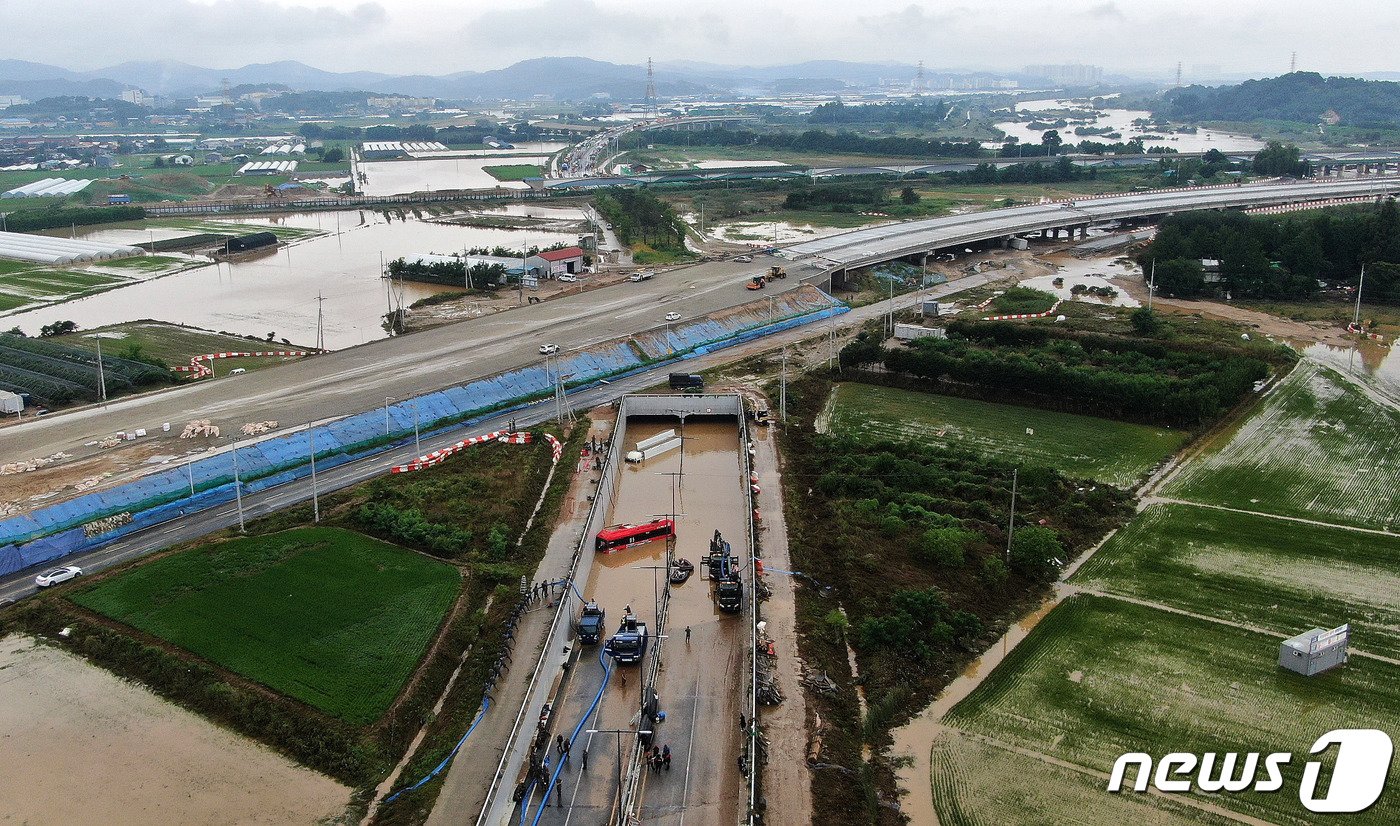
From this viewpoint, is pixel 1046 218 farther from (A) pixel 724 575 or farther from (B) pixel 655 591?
(B) pixel 655 591

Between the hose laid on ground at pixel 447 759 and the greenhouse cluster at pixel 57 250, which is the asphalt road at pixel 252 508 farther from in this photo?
the greenhouse cluster at pixel 57 250

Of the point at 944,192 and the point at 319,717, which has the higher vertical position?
the point at 944,192

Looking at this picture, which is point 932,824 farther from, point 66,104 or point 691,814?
point 66,104

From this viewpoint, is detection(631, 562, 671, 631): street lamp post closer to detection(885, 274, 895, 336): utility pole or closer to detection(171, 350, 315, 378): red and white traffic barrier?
detection(171, 350, 315, 378): red and white traffic barrier

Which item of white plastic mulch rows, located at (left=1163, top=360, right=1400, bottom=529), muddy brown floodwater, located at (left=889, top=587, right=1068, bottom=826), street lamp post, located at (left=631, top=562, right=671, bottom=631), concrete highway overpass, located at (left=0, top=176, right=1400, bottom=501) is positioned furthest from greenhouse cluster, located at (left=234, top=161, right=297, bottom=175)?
muddy brown floodwater, located at (left=889, top=587, right=1068, bottom=826)

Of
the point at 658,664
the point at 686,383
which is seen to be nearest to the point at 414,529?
the point at 658,664

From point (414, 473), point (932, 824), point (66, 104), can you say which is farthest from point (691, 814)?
point (66, 104)

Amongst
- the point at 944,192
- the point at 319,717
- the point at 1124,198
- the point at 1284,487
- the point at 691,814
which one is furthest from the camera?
the point at 944,192
